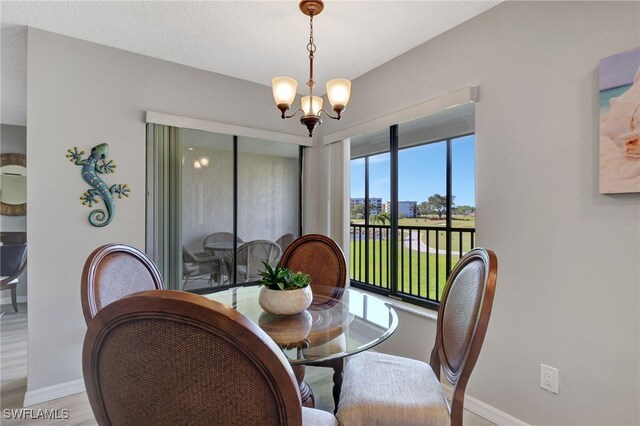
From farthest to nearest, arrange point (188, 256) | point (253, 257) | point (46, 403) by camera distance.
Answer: point (253, 257) < point (188, 256) < point (46, 403)

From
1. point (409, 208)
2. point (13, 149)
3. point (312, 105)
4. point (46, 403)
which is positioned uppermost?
point (13, 149)

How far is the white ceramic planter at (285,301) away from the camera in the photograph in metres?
1.57

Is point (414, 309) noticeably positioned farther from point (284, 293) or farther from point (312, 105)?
point (312, 105)

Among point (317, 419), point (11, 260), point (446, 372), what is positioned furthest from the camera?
point (11, 260)

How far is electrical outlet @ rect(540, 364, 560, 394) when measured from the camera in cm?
175

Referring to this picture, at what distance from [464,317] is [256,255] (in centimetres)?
244

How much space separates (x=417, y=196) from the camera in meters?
4.37

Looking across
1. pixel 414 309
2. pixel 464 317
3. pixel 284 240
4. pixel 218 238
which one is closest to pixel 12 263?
pixel 218 238

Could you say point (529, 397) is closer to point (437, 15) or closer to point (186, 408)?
point (186, 408)

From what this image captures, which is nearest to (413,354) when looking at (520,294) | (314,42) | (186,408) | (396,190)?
(520,294)

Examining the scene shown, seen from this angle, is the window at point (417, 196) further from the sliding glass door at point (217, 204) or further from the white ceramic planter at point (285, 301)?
the white ceramic planter at point (285, 301)

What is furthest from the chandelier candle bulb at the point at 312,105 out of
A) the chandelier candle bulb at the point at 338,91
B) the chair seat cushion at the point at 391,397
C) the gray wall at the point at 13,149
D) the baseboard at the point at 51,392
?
the gray wall at the point at 13,149

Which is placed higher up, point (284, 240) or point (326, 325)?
point (284, 240)

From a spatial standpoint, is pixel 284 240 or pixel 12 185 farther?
pixel 12 185
